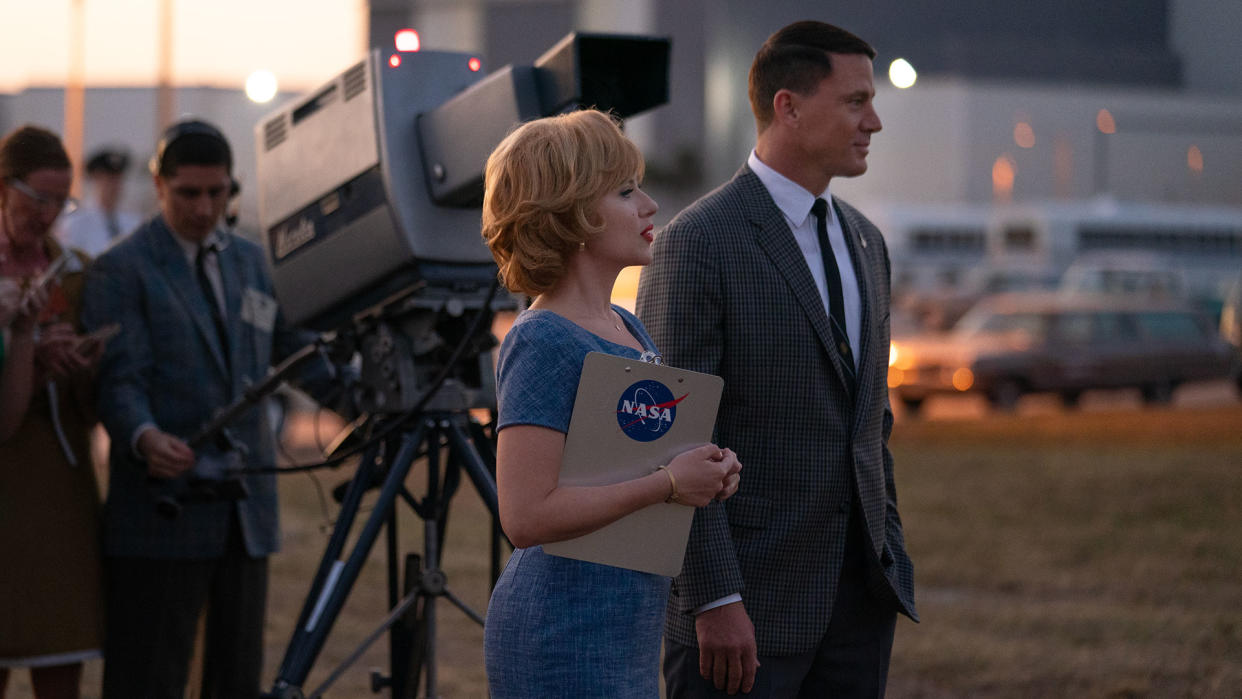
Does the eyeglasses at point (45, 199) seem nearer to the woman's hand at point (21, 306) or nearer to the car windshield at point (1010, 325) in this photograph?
the woman's hand at point (21, 306)

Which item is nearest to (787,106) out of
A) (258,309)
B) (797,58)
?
(797,58)

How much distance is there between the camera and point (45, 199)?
393 cm

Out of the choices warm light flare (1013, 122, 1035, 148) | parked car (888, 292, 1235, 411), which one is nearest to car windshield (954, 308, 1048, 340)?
parked car (888, 292, 1235, 411)

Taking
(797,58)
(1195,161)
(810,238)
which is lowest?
(810,238)

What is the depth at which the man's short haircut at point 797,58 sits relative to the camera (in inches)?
129

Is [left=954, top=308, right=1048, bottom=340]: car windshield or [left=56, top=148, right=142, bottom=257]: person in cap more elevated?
[left=954, top=308, right=1048, bottom=340]: car windshield

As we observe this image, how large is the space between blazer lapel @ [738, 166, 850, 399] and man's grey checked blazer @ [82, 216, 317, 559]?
5.01 ft

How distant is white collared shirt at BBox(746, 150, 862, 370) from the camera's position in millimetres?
3221

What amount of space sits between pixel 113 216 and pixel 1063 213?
50.1 meters

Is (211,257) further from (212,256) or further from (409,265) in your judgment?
(409,265)

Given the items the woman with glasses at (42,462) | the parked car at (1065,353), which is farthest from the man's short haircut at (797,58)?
the parked car at (1065,353)

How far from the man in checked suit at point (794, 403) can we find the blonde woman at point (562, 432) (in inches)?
22.1

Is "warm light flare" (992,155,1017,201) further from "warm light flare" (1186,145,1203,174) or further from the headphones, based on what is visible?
the headphones

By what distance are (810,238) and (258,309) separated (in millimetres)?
1589
